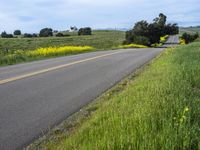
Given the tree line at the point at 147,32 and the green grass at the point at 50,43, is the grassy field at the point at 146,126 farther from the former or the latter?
the tree line at the point at 147,32

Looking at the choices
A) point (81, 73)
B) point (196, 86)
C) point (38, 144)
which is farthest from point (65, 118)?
point (81, 73)

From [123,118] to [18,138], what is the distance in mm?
1738

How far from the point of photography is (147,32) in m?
76.8

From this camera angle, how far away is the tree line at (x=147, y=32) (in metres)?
72.6

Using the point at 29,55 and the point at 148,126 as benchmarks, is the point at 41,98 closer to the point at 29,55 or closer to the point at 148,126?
the point at 148,126

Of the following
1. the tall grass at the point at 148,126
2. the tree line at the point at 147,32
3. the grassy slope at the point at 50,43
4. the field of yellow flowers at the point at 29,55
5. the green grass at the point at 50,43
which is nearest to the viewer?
the tall grass at the point at 148,126

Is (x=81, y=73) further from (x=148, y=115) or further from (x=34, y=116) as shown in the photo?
(x=148, y=115)

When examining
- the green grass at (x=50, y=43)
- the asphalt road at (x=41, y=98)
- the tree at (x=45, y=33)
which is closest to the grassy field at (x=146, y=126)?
the asphalt road at (x=41, y=98)

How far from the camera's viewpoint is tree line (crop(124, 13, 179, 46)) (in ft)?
238

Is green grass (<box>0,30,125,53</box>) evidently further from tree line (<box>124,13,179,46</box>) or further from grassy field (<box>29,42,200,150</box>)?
grassy field (<box>29,42,200,150</box>)

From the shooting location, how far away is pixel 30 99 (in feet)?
32.2

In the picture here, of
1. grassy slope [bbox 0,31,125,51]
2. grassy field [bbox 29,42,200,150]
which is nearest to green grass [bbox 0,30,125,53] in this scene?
grassy slope [bbox 0,31,125,51]

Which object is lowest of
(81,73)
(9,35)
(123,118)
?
(9,35)

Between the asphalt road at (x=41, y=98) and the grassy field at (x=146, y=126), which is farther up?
the grassy field at (x=146, y=126)
